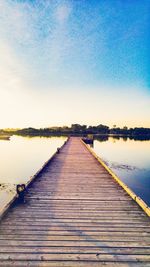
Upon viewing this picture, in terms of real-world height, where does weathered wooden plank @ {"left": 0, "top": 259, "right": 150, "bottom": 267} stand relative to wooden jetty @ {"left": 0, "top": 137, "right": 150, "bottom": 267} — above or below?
below

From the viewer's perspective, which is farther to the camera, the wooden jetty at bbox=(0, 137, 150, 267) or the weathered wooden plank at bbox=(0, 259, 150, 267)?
the wooden jetty at bbox=(0, 137, 150, 267)

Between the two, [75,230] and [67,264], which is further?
[75,230]

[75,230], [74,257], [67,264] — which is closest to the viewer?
[67,264]

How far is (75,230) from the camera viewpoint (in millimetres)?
5902

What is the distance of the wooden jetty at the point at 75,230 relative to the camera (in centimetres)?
475

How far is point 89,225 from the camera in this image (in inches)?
245

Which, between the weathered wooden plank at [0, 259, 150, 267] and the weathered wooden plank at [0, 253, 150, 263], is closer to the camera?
the weathered wooden plank at [0, 259, 150, 267]

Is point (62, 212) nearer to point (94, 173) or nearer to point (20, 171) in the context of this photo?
point (94, 173)

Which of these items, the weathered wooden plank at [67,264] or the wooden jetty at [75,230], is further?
the wooden jetty at [75,230]

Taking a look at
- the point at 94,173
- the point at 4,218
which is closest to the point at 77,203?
the point at 4,218

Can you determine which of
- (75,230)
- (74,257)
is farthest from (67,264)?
(75,230)

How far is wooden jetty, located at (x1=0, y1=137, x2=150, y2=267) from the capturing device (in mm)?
4754

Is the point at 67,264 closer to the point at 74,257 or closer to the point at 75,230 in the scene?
the point at 74,257

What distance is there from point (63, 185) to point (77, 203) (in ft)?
8.25
